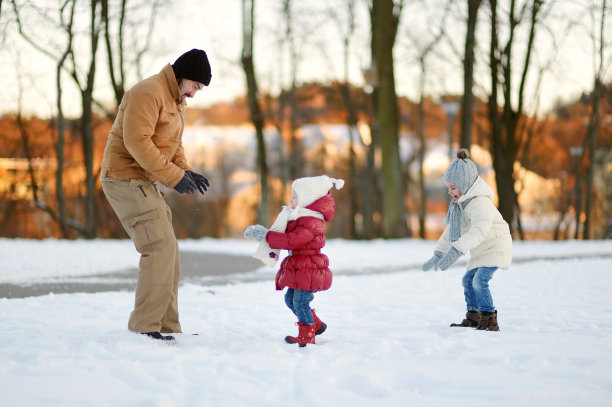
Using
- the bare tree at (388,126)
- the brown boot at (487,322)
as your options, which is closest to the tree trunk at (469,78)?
the bare tree at (388,126)

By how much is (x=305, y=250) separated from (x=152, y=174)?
3.89ft

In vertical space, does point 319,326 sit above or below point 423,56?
below

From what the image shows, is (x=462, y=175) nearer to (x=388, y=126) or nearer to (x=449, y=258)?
(x=449, y=258)

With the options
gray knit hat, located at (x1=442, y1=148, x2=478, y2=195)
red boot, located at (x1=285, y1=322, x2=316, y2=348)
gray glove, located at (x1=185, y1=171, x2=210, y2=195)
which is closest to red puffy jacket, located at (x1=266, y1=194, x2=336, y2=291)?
red boot, located at (x1=285, y1=322, x2=316, y2=348)

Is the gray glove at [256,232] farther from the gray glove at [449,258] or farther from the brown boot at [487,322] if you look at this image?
the brown boot at [487,322]

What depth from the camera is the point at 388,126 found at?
1850 centimetres

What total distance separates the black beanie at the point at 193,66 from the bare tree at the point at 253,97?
15861 mm

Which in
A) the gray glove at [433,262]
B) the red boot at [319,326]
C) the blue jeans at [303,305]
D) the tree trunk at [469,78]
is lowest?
the red boot at [319,326]

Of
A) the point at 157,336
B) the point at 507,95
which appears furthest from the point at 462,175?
the point at 507,95

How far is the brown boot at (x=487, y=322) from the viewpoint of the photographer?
5.79m

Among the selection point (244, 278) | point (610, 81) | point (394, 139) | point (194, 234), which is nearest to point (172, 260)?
point (244, 278)

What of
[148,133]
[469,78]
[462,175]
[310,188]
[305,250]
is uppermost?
[469,78]

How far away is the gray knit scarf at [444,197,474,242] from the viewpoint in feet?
19.9

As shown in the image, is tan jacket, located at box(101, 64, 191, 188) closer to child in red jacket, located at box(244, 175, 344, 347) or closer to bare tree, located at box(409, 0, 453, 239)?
child in red jacket, located at box(244, 175, 344, 347)
